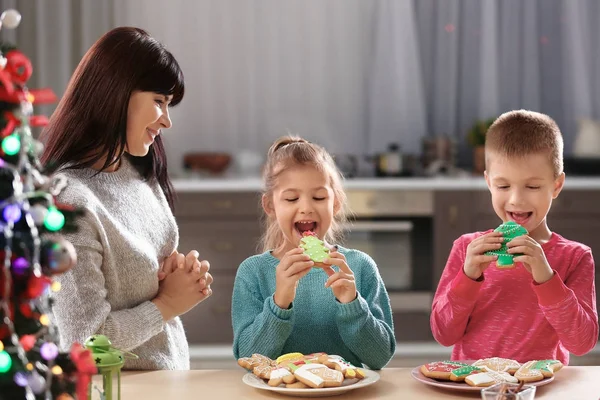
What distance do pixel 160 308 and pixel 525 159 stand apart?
2.92 ft

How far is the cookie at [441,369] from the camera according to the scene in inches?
66.4

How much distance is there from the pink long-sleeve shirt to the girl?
155 millimetres

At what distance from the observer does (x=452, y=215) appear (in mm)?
4984

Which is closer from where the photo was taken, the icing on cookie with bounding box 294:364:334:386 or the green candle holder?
the green candle holder

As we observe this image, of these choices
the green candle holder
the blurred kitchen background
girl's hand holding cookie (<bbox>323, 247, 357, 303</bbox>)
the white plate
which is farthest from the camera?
the blurred kitchen background

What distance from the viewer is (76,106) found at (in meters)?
1.91

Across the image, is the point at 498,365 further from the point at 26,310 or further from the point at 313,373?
the point at 26,310

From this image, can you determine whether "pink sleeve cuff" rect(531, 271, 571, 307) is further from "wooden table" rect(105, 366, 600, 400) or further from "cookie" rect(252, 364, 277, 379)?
"cookie" rect(252, 364, 277, 379)

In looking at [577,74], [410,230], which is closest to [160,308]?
[410,230]

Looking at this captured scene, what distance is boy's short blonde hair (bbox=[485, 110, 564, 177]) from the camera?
6.66 feet

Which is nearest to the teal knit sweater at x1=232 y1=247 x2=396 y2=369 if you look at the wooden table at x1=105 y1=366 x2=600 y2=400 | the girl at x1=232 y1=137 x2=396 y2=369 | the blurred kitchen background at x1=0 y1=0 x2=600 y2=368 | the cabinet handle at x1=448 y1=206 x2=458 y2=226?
the girl at x1=232 y1=137 x2=396 y2=369

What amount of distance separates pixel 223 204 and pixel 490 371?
3.39 meters

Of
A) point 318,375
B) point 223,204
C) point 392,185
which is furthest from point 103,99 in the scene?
point 392,185

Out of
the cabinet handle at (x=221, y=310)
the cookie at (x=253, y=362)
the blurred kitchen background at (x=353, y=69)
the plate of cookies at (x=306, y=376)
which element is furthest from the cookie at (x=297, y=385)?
the blurred kitchen background at (x=353, y=69)
